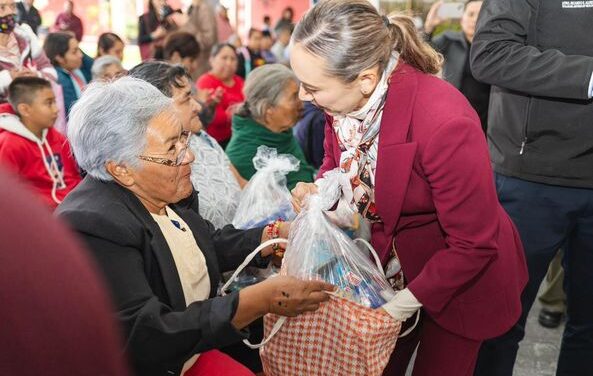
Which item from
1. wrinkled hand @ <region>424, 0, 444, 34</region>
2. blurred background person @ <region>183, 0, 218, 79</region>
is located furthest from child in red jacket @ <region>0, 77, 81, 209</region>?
blurred background person @ <region>183, 0, 218, 79</region>

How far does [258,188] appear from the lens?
275 centimetres

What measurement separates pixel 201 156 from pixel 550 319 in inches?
86.4

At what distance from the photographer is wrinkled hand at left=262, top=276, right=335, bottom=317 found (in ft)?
5.65

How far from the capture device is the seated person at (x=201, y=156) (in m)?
2.62

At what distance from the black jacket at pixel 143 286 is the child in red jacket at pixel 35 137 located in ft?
6.96

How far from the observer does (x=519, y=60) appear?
2156 millimetres

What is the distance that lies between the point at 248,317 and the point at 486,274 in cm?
71

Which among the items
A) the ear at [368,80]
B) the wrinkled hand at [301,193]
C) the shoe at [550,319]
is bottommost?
the shoe at [550,319]

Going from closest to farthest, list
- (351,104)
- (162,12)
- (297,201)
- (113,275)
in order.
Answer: (113,275)
(351,104)
(297,201)
(162,12)

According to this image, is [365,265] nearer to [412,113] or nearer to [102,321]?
[412,113]

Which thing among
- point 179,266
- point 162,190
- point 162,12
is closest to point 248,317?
point 179,266

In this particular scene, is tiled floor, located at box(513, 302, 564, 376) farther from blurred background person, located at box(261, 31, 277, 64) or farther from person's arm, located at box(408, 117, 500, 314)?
blurred background person, located at box(261, 31, 277, 64)

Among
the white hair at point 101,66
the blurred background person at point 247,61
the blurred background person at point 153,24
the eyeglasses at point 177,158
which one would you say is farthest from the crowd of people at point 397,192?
the blurred background person at point 153,24

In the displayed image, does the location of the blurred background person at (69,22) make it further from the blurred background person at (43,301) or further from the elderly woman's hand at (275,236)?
the blurred background person at (43,301)
